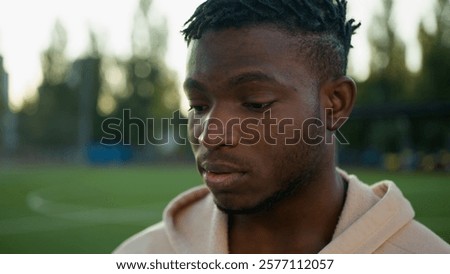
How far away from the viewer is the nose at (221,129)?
82cm

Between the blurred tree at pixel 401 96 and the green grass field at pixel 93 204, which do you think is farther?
the green grass field at pixel 93 204

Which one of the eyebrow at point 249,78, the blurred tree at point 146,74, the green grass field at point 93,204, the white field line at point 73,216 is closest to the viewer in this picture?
the eyebrow at point 249,78

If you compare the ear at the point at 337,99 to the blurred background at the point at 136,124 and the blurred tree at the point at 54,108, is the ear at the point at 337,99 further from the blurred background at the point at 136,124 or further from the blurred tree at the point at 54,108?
the blurred tree at the point at 54,108

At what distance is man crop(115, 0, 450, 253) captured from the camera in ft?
2.66

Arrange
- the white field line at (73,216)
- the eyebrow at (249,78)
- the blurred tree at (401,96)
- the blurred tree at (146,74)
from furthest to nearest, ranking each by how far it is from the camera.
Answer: the blurred tree at (146,74) < the white field line at (73,216) < the blurred tree at (401,96) < the eyebrow at (249,78)

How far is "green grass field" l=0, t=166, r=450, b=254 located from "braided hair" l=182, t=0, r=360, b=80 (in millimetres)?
747

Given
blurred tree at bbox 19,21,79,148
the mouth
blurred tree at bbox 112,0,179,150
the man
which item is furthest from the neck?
blurred tree at bbox 19,21,79,148

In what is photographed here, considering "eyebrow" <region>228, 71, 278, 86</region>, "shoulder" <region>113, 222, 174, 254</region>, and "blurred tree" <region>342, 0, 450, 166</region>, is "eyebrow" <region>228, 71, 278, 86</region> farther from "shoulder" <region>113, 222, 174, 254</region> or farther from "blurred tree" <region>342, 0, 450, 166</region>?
"blurred tree" <region>342, 0, 450, 166</region>

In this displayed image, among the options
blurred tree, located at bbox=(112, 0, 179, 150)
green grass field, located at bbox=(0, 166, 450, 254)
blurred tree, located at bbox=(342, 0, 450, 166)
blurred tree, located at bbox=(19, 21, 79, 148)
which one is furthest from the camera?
blurred tree, located at bbox=(19, 21, 79, 148)

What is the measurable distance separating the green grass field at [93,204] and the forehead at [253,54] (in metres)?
0.81

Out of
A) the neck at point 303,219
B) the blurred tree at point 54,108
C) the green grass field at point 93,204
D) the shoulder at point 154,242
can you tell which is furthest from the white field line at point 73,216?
the neck at point 303,219

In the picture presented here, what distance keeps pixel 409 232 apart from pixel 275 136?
10.3 inches
